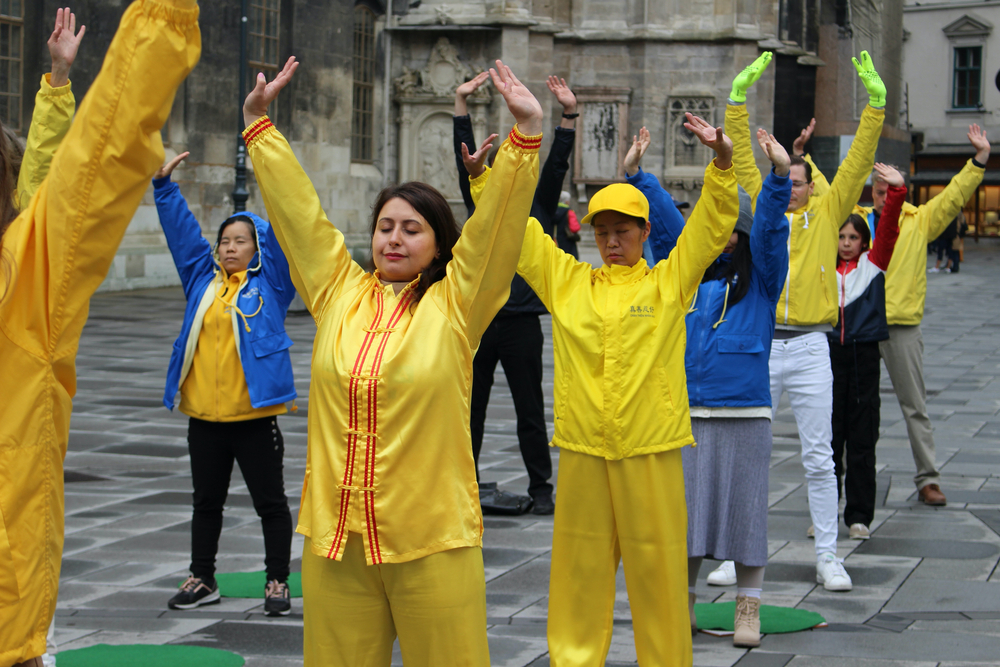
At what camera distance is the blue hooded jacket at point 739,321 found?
4.92 m

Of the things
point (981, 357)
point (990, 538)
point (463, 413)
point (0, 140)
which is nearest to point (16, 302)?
point (0, 140)

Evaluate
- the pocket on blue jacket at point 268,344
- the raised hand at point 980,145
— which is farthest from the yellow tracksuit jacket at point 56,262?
the raised hand at point 980,145

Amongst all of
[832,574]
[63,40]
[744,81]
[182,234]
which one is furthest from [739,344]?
[63,40]

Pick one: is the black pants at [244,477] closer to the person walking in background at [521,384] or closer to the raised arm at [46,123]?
the raised arm at [46,123]

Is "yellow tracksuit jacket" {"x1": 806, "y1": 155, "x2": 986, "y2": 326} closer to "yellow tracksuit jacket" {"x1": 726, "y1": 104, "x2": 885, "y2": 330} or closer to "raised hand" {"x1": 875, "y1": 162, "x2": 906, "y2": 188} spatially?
"raised hand" {"x1": 875, "y1": 162, "x2": 906, "y2": 188}

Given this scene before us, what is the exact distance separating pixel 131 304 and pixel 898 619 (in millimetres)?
16406

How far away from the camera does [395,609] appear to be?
3066 millimetres

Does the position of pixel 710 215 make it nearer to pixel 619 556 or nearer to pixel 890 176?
pixel 619 556

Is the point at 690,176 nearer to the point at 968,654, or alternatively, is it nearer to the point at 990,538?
the point at 990,538

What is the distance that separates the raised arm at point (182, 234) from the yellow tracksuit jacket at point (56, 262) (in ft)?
10.2

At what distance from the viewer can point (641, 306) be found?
433 cm

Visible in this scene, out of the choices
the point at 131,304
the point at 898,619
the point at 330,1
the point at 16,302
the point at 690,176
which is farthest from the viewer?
the point at 690,176

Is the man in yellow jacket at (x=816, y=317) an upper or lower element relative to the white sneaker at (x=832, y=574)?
upper

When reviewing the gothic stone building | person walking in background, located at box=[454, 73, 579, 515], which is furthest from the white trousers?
the gothic stone building
